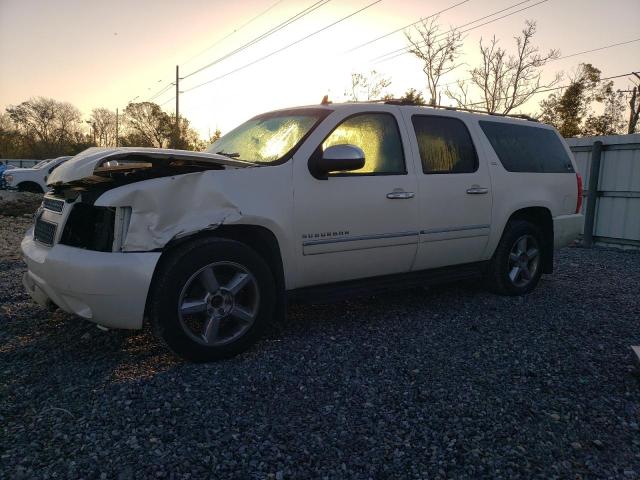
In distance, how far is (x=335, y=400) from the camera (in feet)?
9.32

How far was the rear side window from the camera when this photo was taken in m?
5.05

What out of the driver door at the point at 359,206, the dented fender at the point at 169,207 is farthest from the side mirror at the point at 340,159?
the dented fender at the point at 169,207

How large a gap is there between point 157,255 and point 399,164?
2156 millimetres

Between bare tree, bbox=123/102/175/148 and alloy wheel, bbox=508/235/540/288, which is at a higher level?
bare tree, bbox=123/102/175/148

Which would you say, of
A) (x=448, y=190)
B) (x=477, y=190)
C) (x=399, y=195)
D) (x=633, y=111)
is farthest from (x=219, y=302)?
(x=633, y=111)

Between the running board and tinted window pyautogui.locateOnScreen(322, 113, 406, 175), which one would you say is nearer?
the running board

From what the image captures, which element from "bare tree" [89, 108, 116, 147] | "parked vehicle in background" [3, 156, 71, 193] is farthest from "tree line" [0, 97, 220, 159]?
"parked vehicle in background" [3, 156, 71, 193]

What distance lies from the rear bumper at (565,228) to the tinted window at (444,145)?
145 centimetres

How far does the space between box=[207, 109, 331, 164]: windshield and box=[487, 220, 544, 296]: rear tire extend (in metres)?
2.46

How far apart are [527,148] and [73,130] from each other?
7851 cm

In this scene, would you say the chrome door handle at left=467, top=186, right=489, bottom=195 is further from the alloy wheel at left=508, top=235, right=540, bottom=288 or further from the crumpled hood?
the crumpled hood

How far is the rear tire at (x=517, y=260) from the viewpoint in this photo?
5.13 meters

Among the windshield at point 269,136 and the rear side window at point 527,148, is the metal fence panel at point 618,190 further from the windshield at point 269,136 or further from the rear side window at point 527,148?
the windshield at point 269,136

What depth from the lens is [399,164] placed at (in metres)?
4.19
